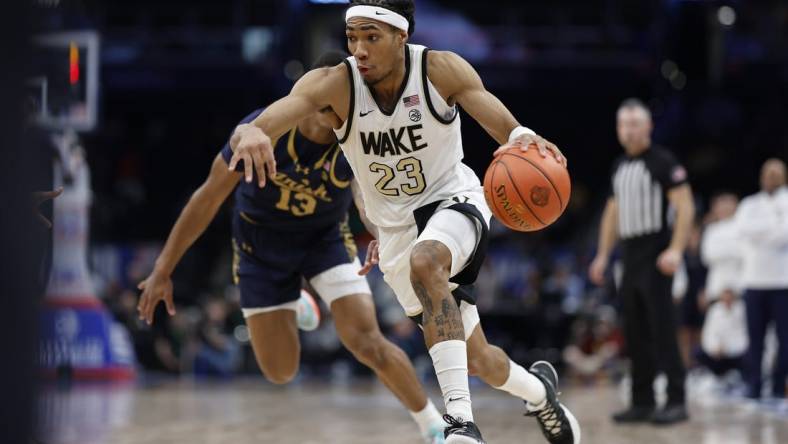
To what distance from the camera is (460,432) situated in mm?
3609

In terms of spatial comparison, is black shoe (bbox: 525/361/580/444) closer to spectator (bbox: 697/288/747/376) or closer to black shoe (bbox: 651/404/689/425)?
black shoe (bbox: 651/404/689/425)

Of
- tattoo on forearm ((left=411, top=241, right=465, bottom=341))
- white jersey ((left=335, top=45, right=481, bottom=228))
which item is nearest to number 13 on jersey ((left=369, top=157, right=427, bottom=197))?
white jersey ((left=335, top=45, right=481, bottom=228))

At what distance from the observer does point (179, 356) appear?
14328 millimetres

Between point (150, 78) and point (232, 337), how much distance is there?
5.07m

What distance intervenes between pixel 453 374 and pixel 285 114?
1195 millimetres

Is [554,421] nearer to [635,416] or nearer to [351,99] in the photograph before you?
[351,99]

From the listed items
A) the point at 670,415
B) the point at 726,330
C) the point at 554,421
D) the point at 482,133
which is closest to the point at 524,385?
the point at 554,421

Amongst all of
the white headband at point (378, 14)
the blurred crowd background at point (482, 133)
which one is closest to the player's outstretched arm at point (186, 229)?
the white headband at point (378, 14)

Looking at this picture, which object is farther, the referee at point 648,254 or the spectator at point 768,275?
the spectator at point 768,275

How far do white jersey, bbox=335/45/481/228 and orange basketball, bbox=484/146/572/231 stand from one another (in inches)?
14.7

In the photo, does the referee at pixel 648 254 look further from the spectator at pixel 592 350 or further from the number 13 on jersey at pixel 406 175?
the spectator at pixel 592 350

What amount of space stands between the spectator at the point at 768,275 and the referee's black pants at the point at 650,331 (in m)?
1.86

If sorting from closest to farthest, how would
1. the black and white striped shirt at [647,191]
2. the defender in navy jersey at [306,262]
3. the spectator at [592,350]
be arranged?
the defender in navy jersey at [306,262] → the black and white striped shirt at [647,191] → the spectator at [592,350]

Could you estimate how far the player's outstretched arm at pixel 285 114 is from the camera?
3.59 metres
